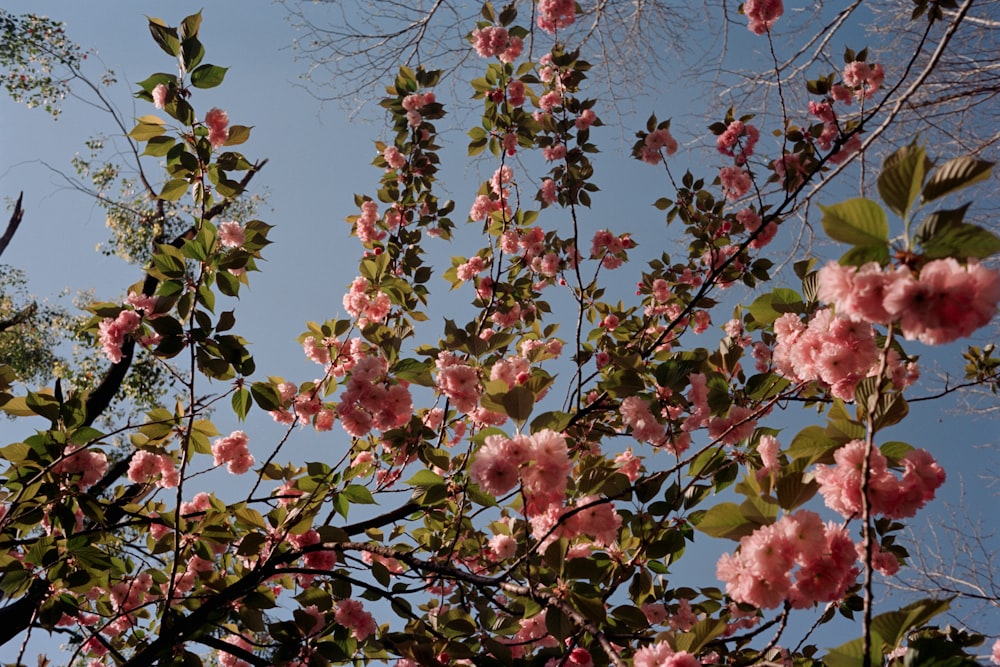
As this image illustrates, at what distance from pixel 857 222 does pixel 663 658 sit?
79cm

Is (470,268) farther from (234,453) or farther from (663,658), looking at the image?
(663,658)

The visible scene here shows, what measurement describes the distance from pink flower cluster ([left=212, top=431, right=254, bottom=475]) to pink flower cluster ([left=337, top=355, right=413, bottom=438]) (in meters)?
0.66

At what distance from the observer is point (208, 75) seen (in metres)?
1.82

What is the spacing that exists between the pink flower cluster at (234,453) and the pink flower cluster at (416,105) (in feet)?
5.54

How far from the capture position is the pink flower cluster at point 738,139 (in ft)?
10.2

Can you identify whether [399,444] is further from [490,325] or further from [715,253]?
[715,253]

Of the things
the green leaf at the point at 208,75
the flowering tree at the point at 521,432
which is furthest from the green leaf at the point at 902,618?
the green leaf at the point at 208,75

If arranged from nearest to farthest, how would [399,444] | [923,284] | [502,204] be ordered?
1. [923,284]
2. [399,444]
3. [502,204]

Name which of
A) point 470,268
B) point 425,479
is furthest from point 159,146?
point 470,268

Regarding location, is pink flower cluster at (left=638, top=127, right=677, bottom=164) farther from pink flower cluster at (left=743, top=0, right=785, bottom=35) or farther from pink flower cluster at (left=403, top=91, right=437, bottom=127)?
pink flower cluster at (left=403, top=91, right=437, bottom=127)

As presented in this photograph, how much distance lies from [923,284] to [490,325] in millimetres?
2492

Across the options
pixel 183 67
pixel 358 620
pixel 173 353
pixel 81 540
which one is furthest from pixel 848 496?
pixel 183 67

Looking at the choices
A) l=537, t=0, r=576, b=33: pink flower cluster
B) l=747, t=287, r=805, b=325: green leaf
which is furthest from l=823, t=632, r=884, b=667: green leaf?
l=537, t=0, r=576, b=33: pink flower cluster

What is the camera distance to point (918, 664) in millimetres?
807
